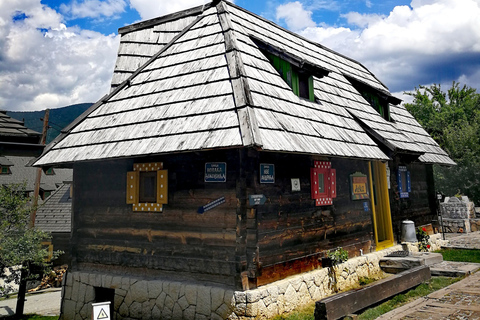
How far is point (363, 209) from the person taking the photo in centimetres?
912

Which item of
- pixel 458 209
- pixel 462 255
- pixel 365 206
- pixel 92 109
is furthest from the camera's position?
pixel 458 209

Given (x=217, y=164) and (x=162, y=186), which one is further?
(x=162, y=186)

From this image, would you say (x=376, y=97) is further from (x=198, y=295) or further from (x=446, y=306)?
(x=198, y=295)

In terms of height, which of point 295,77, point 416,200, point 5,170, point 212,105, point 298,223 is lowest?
point 298,223

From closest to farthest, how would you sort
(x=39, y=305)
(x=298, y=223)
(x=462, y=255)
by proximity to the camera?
1. (x=298, y=223)
2. (x=462, y=255)
3. (x=39, y=305)

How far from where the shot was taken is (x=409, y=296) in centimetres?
713

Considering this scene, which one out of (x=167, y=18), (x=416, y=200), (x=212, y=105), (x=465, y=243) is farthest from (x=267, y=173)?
(x=465, y=243)

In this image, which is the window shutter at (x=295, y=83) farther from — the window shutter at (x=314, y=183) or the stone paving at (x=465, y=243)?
the stone paving at (x=465, y=243)

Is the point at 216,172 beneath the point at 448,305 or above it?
above

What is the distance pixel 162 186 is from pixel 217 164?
1227 millimetres

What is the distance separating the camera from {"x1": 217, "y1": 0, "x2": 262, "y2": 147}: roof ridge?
534cm

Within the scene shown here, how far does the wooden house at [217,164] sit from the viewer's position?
595 centimetres

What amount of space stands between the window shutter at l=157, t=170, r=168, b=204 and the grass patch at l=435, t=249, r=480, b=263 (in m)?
8.14

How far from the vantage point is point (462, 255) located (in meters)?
10.9
